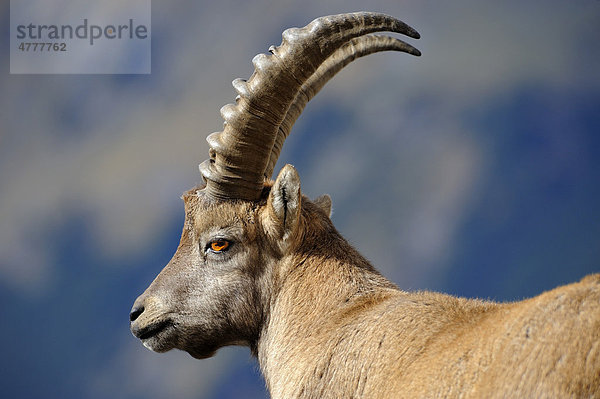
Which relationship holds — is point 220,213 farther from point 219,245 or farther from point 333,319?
point 333,319

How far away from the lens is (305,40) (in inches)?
337

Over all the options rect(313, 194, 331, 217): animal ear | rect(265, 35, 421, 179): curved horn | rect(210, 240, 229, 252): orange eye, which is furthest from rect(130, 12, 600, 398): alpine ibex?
rect(313, 194, 331, 217): animal ear

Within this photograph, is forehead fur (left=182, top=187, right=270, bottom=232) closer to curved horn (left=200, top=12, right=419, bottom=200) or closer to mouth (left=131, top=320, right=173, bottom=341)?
curved horn (left=200, top=12, right=419, bottom=200)

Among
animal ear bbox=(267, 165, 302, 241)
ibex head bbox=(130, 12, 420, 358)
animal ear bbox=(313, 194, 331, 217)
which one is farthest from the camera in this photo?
animal ear bbox=(313, 194, 331, 217)

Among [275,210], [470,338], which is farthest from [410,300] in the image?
[275,210]

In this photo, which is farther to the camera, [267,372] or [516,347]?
[267,372]

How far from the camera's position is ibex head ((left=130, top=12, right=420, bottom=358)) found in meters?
8.46

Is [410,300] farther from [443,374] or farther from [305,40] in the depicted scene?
[305,40]

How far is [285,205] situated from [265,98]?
4.88 ft

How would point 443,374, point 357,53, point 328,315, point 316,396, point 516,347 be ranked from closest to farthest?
point 516,347 → point 443,374 → point 316,396 → point 328,315 → point 357,53

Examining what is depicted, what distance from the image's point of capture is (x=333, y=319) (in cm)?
770

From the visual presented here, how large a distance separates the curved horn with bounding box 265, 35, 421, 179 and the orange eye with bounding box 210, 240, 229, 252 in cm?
169

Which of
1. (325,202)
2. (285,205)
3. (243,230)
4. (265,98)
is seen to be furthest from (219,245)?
(325,202)

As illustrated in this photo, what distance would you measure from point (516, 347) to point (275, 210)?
383cm
